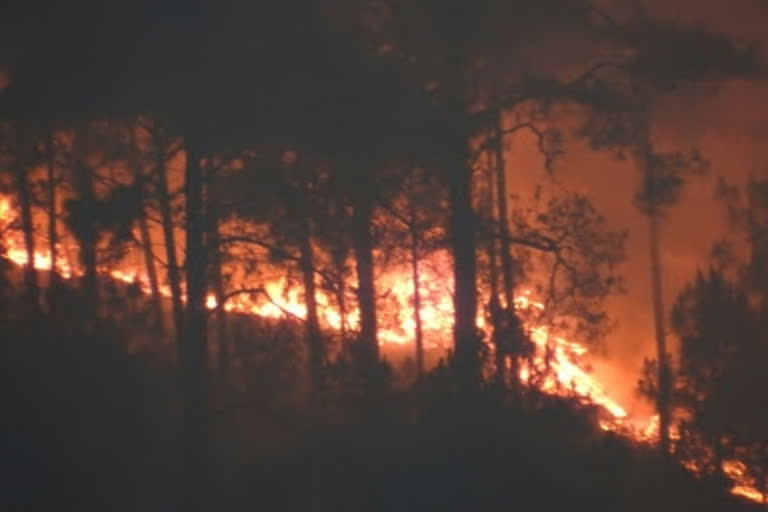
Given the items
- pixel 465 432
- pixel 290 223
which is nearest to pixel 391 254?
pixel 290 223

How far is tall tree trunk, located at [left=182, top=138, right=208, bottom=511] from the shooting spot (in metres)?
18.8

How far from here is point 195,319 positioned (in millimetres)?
19516

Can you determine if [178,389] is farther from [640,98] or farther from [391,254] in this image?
[640,98]

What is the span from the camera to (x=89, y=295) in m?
23.5

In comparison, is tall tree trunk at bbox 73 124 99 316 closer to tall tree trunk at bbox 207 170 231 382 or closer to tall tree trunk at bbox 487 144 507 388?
tall tree trunk at bbox 207 170 231 382

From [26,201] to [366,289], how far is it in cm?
938

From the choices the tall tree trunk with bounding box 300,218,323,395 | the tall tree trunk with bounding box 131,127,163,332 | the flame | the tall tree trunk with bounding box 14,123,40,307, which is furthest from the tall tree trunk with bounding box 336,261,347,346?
the tall tree trunk with bounding box 14,123,40,307

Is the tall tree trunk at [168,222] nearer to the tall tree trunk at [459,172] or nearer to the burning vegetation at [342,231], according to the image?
the burning vegetation at [342,231]

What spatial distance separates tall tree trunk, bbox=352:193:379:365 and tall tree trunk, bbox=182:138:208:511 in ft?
10.7

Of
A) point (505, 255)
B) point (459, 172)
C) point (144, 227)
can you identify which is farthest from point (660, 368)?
point (144, 227)

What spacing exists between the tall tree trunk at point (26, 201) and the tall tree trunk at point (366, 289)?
6.88 metres

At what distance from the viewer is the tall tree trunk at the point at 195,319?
61.8ft

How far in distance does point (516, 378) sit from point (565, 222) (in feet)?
11.5

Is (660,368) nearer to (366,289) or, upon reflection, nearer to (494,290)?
(494,290)
